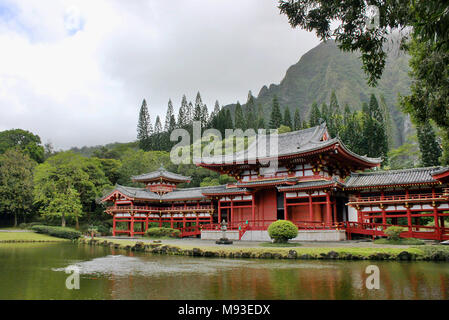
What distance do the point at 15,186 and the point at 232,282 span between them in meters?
45.8

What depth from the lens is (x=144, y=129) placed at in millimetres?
81062

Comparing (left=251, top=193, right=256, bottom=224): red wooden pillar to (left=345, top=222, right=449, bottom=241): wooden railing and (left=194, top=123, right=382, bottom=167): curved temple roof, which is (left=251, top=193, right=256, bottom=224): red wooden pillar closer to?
(left=194, top=123, right=382, bottom=167): curved temple roof

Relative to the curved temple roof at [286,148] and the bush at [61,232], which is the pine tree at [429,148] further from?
the bush at [61,232]

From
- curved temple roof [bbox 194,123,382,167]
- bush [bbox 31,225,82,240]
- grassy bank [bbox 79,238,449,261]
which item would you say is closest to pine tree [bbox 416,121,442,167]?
curved temple roof [bbox 194,123,382,167]

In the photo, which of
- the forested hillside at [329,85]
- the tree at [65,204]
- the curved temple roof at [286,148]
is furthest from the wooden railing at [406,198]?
the forested hillside at [329,85]

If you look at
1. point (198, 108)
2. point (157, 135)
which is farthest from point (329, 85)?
point (157, 135)

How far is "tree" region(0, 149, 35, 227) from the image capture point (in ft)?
151

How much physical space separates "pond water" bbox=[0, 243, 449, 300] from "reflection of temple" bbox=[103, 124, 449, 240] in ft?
32.3

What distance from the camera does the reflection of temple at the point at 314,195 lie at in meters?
24.1

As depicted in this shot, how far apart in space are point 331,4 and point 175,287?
10.5 meters

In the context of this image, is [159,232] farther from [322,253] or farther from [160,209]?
[322,253]

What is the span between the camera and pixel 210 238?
30734 mm
